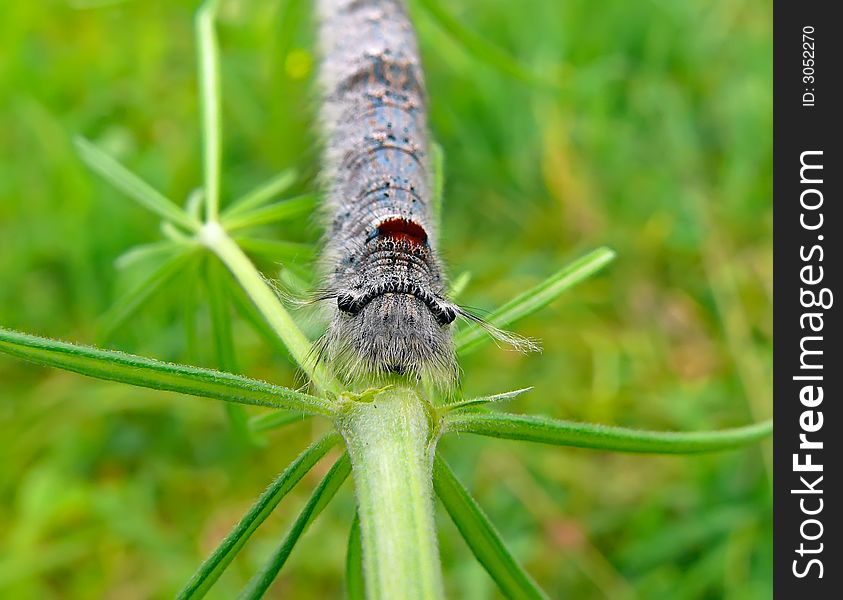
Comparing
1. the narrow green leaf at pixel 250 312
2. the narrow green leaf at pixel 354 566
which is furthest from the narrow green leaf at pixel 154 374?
the narrow green leaf at pixel 250 312

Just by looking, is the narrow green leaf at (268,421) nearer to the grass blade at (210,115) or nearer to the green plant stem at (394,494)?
the grass blade at (210,115)

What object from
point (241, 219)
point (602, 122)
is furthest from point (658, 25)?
point (241, 219)

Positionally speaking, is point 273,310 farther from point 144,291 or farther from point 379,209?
point 144,291
